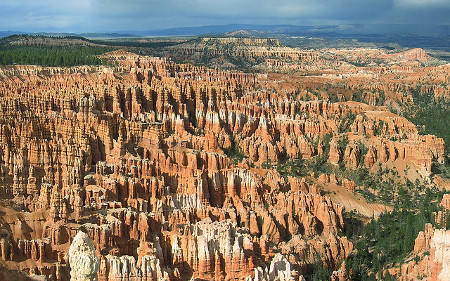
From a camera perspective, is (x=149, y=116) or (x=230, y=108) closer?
(x=149, y=116)

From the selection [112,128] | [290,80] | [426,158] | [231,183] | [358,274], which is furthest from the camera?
[290,80]

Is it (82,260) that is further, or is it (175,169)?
(175,169)

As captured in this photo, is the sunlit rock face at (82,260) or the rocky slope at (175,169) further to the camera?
the rocky slope at (175,169)

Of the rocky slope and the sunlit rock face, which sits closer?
the sunlit rock face

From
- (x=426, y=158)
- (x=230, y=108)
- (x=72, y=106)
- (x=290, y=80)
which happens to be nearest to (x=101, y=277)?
(x=72, y=106)

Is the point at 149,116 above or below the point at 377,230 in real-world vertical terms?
above

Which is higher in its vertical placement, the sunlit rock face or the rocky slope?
the sunlit rock face

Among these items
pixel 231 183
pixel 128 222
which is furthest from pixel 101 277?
pixel 231 183

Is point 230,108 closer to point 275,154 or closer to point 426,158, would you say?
point 275,154

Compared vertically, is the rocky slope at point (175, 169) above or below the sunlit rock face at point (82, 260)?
below

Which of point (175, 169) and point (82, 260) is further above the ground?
point (82, 260)

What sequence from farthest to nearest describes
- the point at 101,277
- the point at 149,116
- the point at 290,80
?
the point at 290,80 < the point at 149,116 < the point at 101,277
